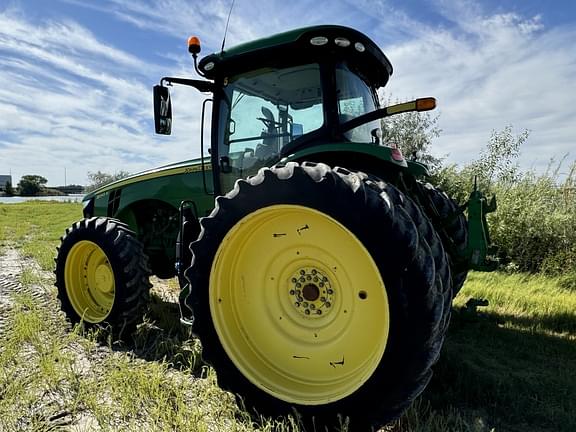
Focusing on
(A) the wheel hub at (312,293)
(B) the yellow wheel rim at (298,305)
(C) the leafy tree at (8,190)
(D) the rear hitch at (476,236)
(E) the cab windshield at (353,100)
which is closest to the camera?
(B) the yellow wheel rim at (298,305)

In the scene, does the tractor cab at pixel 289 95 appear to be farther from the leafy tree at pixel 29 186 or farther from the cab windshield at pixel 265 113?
the leafy tree at pixel 29 186

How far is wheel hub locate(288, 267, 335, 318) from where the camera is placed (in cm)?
246

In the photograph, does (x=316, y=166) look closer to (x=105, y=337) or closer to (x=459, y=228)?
(x=459, y=228)

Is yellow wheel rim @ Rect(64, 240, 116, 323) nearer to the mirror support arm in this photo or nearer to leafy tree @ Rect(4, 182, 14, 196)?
the mirror support arm

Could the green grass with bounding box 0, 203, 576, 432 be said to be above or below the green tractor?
below

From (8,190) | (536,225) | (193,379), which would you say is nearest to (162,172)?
(193,379)

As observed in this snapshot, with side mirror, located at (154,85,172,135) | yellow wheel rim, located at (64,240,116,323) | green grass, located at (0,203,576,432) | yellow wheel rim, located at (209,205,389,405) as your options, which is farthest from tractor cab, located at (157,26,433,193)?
green grass, located at (0,203,576,432)

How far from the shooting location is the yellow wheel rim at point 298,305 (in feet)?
7.56

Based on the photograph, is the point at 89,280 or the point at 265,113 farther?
the point at 89,280

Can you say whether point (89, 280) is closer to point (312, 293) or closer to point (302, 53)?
point (312, 293)

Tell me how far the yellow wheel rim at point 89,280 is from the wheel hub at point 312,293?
2190 millimetres

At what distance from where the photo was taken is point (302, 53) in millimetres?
3133

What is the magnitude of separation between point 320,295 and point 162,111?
2.08m

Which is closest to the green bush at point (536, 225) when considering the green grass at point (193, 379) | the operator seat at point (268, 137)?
the green grass at point (193, 379)
